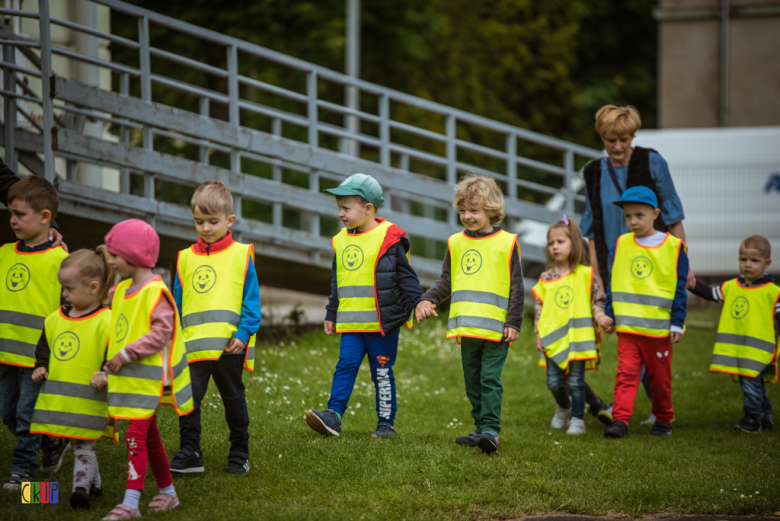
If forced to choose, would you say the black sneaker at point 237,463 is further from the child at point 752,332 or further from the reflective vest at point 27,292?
the child at point 752,332

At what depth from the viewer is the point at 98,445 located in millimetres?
5324

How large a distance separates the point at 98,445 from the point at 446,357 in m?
4.97

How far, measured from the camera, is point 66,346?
4.07 m

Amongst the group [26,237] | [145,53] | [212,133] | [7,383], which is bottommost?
[7,383]

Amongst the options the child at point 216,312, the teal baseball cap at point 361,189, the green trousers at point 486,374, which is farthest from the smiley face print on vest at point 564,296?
the child at point 216,312

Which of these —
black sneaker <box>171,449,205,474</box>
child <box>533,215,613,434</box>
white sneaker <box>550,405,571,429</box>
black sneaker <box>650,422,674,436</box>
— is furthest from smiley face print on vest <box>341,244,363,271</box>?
black sneaker <box>650,422,674,436</box>

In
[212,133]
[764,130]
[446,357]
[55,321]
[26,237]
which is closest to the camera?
[55,321]

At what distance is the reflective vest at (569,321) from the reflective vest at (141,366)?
3157 mm

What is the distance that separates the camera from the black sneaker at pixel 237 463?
4738mm

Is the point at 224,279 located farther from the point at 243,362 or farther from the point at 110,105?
the point at 110,105

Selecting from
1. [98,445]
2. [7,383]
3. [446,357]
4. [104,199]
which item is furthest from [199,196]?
[446,357]

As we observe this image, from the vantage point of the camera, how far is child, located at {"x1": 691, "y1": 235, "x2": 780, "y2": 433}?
627 cm

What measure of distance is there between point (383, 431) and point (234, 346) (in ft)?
4.77

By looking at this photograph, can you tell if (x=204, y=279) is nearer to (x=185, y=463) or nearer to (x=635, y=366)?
(x=185, y=463)
